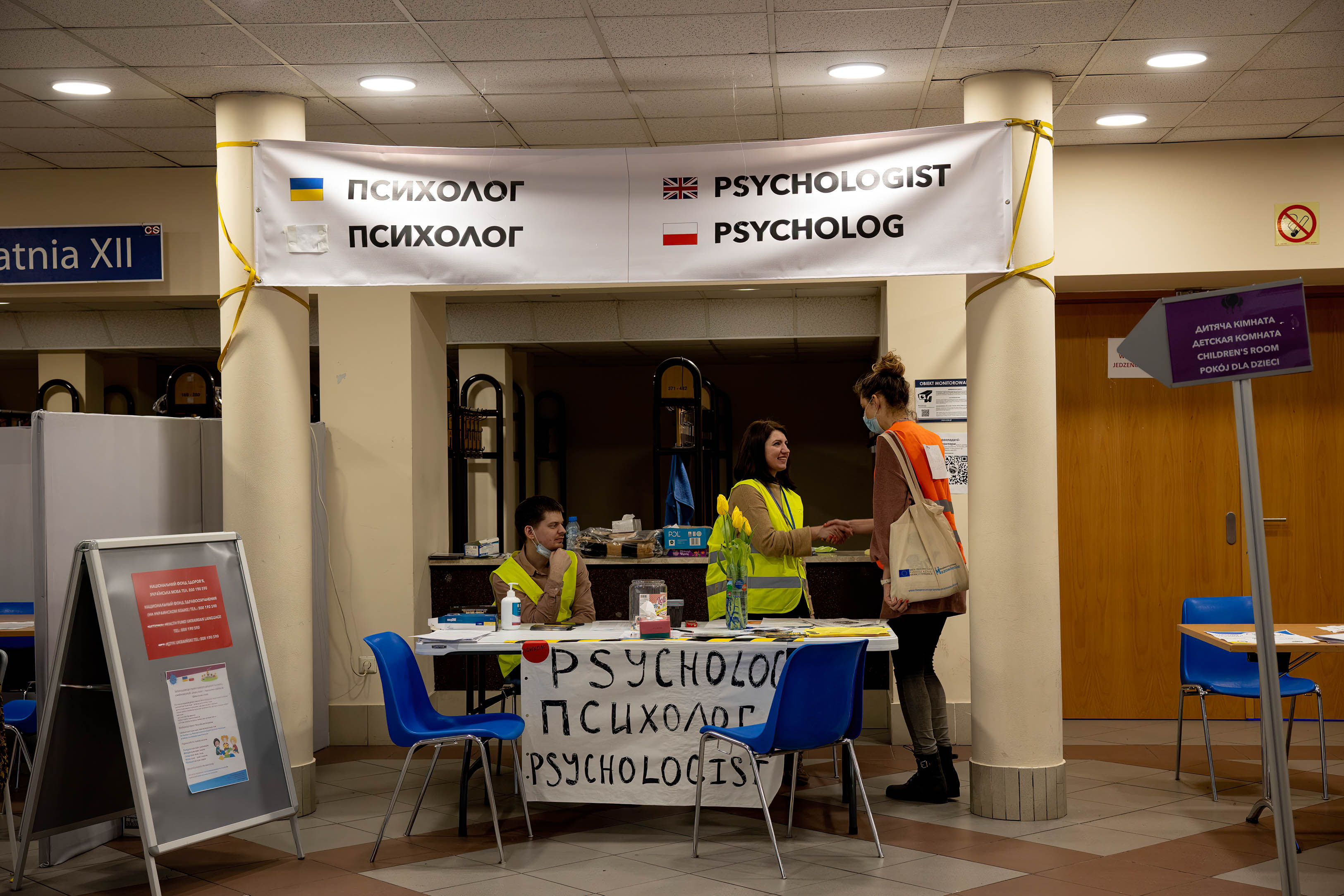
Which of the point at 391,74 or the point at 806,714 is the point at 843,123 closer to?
the point at 391,74

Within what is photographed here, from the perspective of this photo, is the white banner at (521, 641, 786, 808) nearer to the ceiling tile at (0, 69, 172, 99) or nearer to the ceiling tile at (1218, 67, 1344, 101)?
the ceiling tile at (0, 69, 172, 99)

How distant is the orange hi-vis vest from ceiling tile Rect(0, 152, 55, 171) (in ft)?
15.7

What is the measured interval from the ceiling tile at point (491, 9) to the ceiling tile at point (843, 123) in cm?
170

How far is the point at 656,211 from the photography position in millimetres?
4555

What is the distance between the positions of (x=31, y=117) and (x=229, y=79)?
4.13ft

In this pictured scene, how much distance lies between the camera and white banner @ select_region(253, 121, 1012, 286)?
4.48m

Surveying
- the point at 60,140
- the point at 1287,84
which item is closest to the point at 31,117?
the point at 60,140

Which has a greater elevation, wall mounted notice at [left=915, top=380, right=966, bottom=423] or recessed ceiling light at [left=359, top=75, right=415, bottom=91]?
recessed ceiling light at [left=359, top=75, right=415, bottom=91]

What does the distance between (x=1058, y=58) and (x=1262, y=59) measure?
2.95 ft

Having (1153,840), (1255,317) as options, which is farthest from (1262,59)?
(1153,840)

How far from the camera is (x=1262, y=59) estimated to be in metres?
4.77

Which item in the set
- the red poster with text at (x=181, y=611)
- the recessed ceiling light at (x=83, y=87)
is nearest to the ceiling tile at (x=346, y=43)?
the recessed ceiling light at (x=83, y=87)

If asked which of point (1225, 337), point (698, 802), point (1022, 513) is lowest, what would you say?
point (698, 802)

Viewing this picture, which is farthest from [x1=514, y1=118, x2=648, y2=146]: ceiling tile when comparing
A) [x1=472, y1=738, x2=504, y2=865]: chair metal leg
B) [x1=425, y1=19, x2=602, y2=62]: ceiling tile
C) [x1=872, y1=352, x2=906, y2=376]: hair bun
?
[x1=472, y1=738, x2=504, y2=865]: chair metal leg
